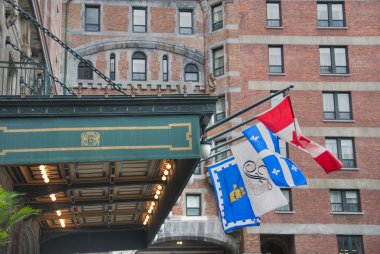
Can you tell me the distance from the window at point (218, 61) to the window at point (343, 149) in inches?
331

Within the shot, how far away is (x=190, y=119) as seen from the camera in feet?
47.1

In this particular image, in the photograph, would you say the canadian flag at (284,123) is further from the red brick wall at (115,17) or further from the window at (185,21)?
the red brick wall at (115,17)

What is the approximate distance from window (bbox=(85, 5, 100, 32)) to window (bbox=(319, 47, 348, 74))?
15.4 metres

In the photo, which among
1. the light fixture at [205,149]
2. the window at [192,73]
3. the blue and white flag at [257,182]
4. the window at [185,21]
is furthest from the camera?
the window at [185,21]

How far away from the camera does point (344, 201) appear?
42156mm

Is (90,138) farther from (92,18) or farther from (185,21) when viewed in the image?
(185,21)

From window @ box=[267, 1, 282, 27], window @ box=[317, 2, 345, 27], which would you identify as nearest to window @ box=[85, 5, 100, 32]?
window @ box=[267, 1, 282, 27]

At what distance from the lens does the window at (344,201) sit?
42.2 m

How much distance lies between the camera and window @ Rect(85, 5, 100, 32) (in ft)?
151

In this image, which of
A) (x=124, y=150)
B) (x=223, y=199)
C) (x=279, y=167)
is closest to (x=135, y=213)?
(x=223, y=199)

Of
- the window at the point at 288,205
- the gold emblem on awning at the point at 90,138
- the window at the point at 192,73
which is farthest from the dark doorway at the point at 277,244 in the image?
the gold emblem on awning at the point at 90,138

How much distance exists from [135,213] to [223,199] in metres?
7.49

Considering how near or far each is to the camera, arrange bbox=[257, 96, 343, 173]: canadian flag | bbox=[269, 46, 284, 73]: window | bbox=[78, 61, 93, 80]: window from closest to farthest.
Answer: bbox=[257, 96, 343, 173]: canadian flag → bbox=[269, 46, 284, 73]: window → bbox=[78, 61, 93, 80]: window

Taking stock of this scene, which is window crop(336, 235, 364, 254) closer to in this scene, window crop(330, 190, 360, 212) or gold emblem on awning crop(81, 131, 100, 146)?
window crop(330, 190, 360, 212)
